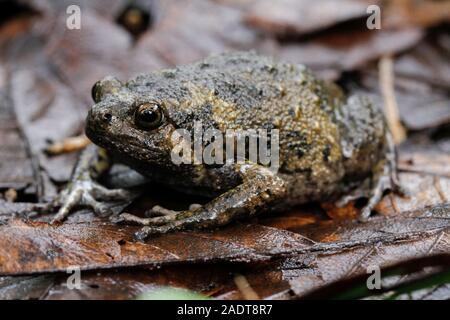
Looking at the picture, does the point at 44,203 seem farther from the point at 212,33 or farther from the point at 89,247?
the point at 212,33

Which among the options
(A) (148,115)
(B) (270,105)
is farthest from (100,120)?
(B) (270,105)

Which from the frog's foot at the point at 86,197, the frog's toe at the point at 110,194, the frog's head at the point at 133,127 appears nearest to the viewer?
the frog's head at the point at 133,127

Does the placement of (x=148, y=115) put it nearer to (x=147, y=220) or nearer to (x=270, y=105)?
(x=147, y=220)

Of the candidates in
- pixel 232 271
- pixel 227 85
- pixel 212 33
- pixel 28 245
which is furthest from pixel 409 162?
pixel 28 245

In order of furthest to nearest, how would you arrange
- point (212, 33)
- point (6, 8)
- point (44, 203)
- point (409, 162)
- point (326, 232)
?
point (6, 8), point (212, 33), point (409, 162), point (44, 203), point (326, 232)

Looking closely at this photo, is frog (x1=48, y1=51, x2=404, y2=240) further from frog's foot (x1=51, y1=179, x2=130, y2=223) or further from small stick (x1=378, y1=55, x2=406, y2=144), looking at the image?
small stick (x1=378, y1=55, x2=406, y2=144)

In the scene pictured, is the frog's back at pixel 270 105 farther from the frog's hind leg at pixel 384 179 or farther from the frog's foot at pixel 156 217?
the frog's foot at pixel 156 217

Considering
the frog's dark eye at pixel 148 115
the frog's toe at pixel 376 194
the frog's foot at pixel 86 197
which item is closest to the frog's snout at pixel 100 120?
the frog's dark eye at pixel 148 115
